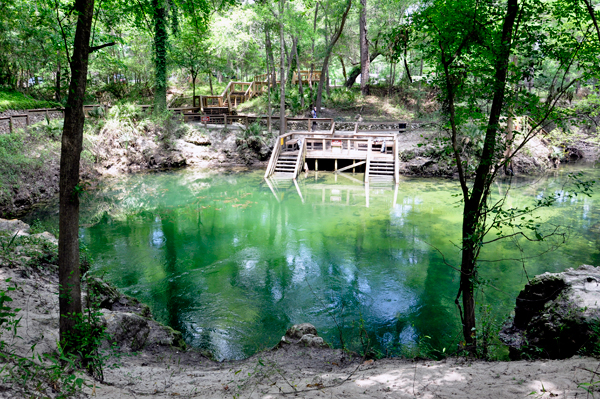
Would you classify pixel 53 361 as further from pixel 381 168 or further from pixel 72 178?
pixel 381 168

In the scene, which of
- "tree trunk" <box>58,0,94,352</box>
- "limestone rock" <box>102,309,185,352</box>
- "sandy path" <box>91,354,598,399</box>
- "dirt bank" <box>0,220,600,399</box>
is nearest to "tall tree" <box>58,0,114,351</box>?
"tree trunk" <box>58,0,94,352</box>

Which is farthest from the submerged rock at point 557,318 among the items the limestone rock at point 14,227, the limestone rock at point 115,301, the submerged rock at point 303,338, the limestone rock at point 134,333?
the limestone rock at point 14,227

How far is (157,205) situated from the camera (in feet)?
53.5

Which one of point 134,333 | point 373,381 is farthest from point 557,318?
point 134,333

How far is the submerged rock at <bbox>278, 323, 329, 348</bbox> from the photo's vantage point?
241 inches

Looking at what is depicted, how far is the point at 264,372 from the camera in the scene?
5.06 meters

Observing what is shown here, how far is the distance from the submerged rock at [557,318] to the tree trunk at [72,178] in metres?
5.61

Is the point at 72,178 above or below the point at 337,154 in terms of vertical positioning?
above

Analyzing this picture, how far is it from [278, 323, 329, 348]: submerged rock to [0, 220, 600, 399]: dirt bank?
22mm

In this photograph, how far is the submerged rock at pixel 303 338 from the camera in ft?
20.1

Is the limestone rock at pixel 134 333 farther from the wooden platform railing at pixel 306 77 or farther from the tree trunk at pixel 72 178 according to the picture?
the wooden platform railing at pixel 306 77

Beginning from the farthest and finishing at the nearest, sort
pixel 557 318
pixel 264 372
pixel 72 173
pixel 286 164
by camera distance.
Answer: pixel 286 164
pixel 557 318
pixel 264 372
pixel 72 173

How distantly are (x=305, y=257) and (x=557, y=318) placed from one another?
6408 mm

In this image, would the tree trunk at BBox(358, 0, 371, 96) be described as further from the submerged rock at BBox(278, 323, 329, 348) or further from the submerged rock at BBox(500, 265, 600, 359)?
the submerged rock at BBox(278, 323, 329, 348)
